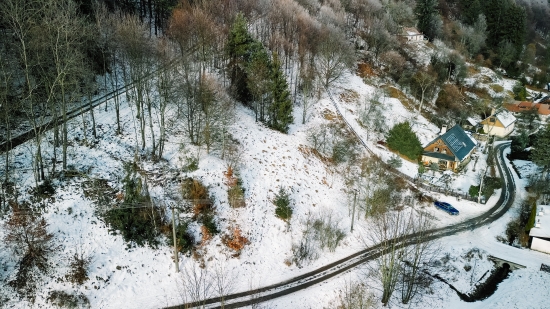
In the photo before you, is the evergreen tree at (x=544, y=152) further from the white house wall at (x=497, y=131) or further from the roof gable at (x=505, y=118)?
the roof gable at (x=505, y=118)

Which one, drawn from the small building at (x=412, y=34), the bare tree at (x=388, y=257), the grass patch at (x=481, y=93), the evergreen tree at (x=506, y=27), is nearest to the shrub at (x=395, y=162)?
the bare tree at (x=388, y=257)

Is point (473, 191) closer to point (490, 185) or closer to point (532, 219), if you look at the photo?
point (490, 185)

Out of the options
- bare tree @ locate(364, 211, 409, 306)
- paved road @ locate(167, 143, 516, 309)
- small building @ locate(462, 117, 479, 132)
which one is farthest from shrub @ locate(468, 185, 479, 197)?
small building @ locate(462, 117, 479, 132)

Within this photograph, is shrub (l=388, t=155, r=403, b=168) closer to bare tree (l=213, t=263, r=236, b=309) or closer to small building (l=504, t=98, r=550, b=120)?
bare tree (l=213, t=263, r=236, b=309)

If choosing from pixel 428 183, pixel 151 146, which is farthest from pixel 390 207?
pixel 151 146

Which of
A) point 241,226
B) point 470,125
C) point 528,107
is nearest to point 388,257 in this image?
point 241,226

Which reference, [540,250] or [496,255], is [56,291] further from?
[540,250]
